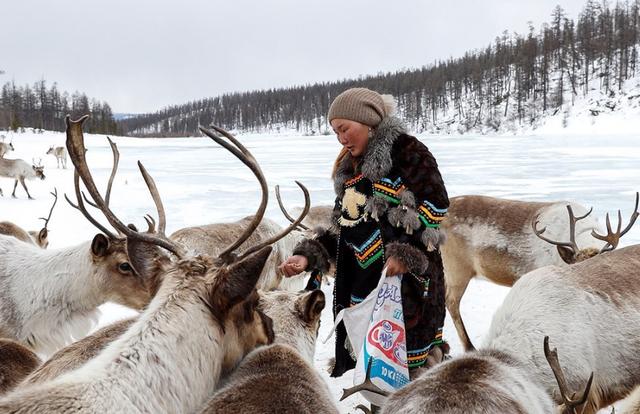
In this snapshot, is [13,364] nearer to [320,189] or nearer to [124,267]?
[124,267]

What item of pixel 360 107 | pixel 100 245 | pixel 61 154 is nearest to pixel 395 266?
pixel 360 107

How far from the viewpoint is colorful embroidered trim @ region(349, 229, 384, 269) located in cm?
304

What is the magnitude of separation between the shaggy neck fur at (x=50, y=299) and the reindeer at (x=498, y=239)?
140 inches

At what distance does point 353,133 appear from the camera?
300 cm

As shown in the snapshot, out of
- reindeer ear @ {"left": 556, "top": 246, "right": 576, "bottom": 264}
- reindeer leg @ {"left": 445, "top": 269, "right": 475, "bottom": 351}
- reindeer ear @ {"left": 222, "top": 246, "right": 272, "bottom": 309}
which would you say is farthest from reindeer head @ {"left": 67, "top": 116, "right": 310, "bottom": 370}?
reindeer leg @ {"left": 445, "top": 269, "right": 475, "bottom": 351}

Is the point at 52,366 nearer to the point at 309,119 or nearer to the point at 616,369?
the point at 616,369

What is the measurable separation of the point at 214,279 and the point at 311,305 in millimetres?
697

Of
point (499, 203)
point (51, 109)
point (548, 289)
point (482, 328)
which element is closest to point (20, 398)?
point (548, 289)

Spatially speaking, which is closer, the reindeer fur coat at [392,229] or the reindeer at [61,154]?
the reindeer fur coat at [392,229]

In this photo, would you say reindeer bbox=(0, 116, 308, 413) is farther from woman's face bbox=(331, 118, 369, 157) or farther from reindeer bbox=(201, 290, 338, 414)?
woman's face bbox=(331, 118, 369, 157)

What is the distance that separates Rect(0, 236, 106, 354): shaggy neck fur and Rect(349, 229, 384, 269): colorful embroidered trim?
182 cm

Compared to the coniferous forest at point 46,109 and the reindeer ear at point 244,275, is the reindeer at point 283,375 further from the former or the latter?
the coniferous forest at point 46,109

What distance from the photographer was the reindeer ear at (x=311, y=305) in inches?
106

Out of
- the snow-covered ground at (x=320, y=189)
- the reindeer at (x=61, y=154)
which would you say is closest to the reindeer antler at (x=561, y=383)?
the snow-covered ground at (x=320, y=189)
